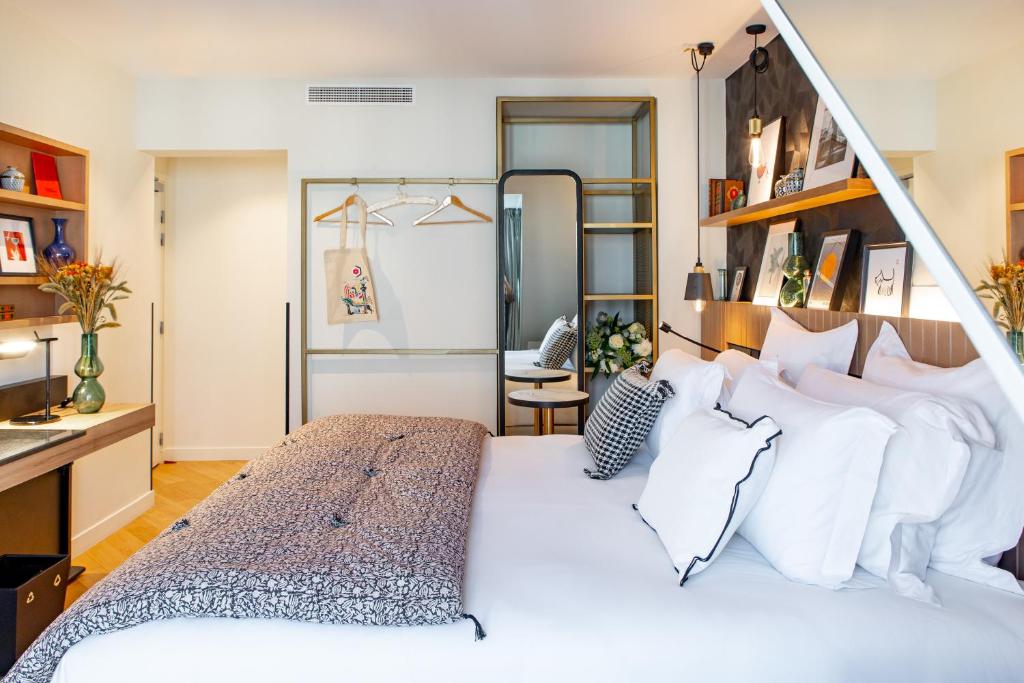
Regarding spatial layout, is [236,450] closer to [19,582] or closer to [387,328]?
[387,328]

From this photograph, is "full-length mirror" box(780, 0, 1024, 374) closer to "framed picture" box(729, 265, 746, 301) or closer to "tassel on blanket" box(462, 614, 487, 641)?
"tassel on blanket" box(462, 614, 487, 641)

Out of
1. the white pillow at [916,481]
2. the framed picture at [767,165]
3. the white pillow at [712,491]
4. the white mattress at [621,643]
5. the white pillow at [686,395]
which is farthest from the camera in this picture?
the framed picture at [767,165]

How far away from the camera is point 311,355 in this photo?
13.2 ft

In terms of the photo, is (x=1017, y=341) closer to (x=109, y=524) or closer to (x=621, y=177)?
(x=621, y=177)

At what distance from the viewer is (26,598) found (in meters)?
2.12

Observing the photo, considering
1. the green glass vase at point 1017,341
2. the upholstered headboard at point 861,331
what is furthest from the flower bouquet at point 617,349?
the green glass vase at point 1017,341

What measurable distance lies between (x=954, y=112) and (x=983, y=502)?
56.5 inches

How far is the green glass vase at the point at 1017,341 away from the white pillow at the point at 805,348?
208 centimetres

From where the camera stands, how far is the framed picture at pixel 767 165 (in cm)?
317

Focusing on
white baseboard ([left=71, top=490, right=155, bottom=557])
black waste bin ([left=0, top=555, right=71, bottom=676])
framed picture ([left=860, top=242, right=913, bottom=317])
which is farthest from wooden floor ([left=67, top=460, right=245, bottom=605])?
framed picture ([left=860, top=242, right=913, bottom=317])

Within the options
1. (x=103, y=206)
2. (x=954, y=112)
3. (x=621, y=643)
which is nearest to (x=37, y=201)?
(x=103, y=206)

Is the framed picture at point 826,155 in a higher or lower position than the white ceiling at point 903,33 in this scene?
higher

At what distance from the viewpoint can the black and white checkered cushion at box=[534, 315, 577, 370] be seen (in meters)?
3.83

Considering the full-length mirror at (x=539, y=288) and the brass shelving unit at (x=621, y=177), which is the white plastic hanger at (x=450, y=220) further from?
the brass shelving unit at (x=621, y=177)
